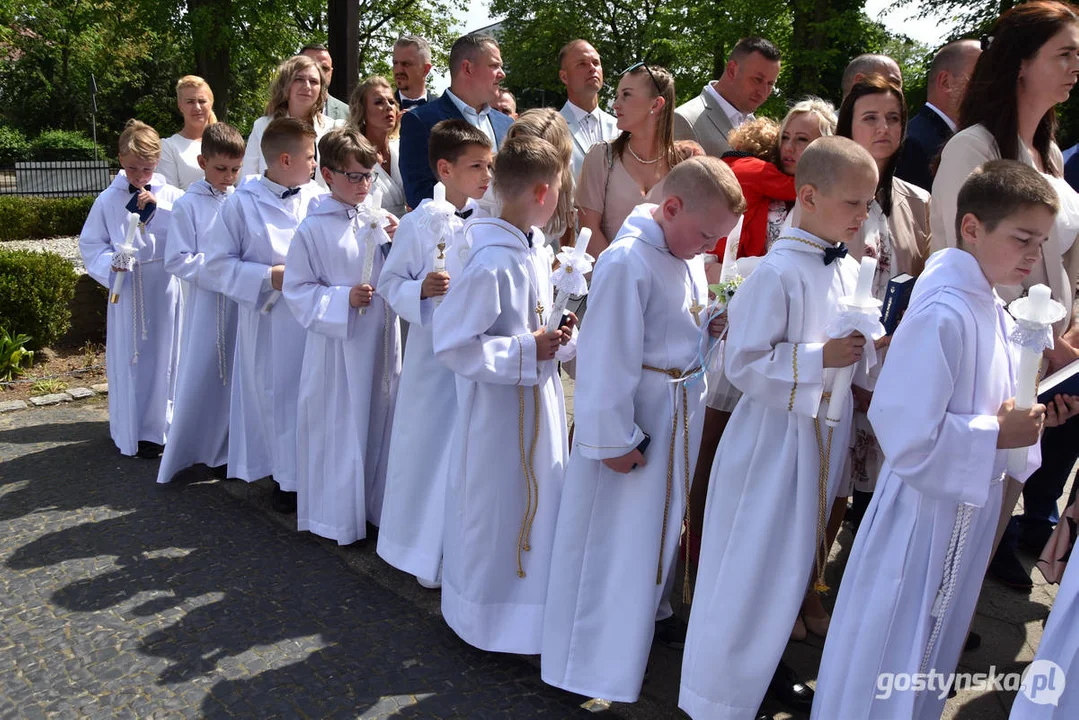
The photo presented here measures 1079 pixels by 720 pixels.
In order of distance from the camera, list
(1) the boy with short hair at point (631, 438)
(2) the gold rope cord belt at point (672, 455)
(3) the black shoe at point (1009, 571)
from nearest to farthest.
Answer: (1) the boy with short hair at point (631, 438) → (2) the gold rope cord belt at point (672, 455) → (3) the black shoe at point (1009, 571)

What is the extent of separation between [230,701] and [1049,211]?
3.04 metres

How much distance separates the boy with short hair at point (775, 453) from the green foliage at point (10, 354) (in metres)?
6.88

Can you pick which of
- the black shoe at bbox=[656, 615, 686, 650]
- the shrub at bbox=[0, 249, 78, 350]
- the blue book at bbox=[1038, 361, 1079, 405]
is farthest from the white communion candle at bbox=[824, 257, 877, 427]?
the shrub at bbox=[0, 249, 78, 350]

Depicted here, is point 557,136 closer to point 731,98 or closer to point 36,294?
point 731,98

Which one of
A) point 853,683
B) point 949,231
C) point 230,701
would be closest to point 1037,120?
point 949,231

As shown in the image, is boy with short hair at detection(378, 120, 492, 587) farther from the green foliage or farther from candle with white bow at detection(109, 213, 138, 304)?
the green foliage

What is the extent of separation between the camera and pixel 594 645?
3.25 metres

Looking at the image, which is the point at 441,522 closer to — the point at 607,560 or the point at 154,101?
the point at 607,560

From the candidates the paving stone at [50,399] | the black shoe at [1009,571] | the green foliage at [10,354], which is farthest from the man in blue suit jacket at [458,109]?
the green foliage at [10,354]

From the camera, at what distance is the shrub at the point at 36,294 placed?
7926mm

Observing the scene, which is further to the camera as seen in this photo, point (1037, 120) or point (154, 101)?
point (154, 101)

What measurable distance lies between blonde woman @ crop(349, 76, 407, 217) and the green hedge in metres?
11.6

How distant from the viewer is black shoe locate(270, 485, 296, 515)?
507cm

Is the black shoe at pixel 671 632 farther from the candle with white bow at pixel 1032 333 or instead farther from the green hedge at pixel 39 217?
the green hedge at pixel 39 217
